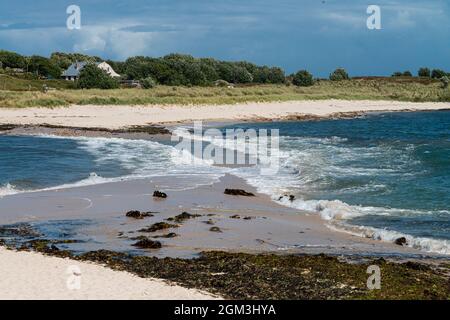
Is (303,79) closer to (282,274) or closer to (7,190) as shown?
(7,190)

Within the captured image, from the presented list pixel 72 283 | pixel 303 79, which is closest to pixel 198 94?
pixel 303 79

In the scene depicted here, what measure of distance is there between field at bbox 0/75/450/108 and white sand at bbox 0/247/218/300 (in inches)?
1325

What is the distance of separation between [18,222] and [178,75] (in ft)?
190

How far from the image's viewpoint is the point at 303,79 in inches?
3489

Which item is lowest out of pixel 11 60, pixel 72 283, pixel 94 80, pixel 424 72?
pixel 72 283

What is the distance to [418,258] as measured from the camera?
35.4 ft

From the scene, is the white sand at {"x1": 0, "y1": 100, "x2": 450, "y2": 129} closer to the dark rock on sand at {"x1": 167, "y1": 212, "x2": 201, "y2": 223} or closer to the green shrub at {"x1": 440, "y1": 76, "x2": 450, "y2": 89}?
the dark rock on sand at {"x1": 167, "y1": 212, "x2": 201, "y2": 223}

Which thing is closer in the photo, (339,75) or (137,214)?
(137,214)

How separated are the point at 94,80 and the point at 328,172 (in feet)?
130

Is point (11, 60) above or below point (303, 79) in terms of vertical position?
above

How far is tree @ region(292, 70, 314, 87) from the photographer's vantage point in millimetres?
88625

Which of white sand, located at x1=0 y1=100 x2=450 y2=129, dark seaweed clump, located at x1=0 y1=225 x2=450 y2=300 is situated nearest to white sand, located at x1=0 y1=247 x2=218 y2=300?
dark seaweed clump, located at x1=0 y1=225 x2=450 y2=300
